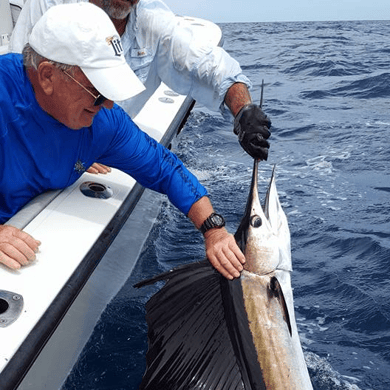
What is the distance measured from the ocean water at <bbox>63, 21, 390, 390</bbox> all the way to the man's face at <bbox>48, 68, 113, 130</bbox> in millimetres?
958

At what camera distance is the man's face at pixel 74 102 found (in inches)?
71.7

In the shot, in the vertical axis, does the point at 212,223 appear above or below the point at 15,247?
below

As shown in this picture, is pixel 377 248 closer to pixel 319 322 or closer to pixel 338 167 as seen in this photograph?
pixel 319 322

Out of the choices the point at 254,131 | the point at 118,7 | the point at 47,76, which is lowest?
the point at 254,131

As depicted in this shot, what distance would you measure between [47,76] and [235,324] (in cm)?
96

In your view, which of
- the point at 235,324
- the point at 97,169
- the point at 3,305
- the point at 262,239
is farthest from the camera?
the point at 97,169

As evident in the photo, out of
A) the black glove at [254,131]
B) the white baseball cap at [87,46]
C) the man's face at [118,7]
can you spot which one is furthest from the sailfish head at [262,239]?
the man's face at [118,7]

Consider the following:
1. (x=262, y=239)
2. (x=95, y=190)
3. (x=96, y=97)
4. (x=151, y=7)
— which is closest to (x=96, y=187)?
(x=95, y=190)

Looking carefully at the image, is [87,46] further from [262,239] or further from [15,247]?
[262,239]

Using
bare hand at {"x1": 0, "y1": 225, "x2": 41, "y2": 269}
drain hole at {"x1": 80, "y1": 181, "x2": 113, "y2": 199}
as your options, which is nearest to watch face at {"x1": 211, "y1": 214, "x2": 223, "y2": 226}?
drain hole at {"x1": 80, "y1": 181, "x2": 113, "y2": 199}

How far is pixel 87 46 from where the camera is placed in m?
1.81

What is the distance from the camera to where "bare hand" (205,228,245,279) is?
199 cm

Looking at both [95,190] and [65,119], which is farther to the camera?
[95,190]

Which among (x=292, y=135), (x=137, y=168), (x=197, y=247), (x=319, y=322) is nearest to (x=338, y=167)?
(x=292, y=135)
